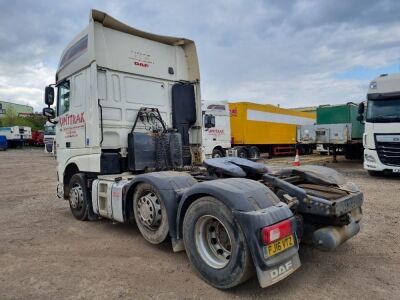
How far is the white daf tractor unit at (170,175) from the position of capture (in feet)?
10.5

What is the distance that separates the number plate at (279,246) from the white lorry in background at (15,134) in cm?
4153

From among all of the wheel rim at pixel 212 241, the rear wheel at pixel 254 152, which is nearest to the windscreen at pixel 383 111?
the wheel rim at pixel 212 241

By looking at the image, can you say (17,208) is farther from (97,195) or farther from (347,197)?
(347,197)

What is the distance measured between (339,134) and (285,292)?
1371 centimetres

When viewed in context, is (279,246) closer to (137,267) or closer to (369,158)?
(137,267)

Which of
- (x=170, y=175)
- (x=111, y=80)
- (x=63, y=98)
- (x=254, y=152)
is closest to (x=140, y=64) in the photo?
(x=111, y=80)

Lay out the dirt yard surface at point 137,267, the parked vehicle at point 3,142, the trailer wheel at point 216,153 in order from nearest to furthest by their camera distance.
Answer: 1. the dirt yard surface at point 137,267
2. the trailer wheel at point 216,153
3. the parked vehicle at point 3,142

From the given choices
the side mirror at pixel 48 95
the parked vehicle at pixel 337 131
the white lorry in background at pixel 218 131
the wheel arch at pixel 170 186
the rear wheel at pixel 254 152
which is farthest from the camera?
the rear wheel at pixel 254 152

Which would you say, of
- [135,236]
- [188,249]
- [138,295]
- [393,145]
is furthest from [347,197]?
[393,145]

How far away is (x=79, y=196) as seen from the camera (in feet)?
20.1

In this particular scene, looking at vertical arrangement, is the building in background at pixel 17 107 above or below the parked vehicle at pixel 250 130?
above

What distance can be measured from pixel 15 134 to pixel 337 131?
3612cm

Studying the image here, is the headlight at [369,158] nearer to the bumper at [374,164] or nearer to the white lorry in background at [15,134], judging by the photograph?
the bumper at [374,164]

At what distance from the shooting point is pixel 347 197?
Result: 12.1 ft
